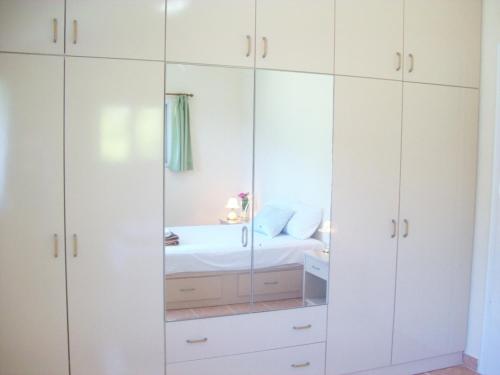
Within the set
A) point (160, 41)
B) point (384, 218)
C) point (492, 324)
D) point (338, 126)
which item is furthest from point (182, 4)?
point (492, 324)

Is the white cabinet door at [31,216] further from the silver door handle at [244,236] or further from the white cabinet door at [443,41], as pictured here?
the white cabinet door at [443,41]

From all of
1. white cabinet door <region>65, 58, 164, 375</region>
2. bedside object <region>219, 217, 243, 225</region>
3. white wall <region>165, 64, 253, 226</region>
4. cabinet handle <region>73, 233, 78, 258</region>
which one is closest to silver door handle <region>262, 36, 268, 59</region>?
white wall <region>165, 64, 253, 226</region>

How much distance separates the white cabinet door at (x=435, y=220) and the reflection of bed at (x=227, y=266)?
2.32 feet

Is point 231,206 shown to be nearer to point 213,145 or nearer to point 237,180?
point 237,180

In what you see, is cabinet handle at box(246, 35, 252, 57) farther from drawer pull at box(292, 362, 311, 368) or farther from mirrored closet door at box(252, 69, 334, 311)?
drawer pull at box(292, 362, 311, 368)

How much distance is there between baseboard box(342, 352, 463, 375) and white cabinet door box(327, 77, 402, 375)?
82 mm

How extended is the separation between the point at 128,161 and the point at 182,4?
0.82m

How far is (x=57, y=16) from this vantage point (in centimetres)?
209

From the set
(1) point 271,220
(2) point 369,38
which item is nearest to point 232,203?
(1) point 271,220

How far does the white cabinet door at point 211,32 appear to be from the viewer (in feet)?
7.43

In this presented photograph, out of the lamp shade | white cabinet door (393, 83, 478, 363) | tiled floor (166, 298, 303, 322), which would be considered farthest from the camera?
white cabinet door (393, 83, 478, 363)

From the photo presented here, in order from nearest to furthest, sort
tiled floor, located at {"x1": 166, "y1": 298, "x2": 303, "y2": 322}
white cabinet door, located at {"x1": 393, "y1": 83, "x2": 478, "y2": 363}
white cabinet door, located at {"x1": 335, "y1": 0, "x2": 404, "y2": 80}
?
tiled floor, located at {"x1": 166, "y1": 298, "x2": 303, "y2": 322}
white cabinet door, located at {"x1": 335, "y1": 0, "x2": 404, "y2": 80}
white cabinet door, located at {"x1": 393, "y1": 83, "x2": 478, "y2": 363}

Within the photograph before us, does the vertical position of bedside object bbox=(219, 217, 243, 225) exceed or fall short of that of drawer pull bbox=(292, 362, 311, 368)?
it exceeds it

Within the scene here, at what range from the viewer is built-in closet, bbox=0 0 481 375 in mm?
2115
